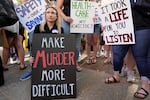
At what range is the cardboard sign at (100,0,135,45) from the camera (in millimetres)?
4074

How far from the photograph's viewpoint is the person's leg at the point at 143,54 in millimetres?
3961

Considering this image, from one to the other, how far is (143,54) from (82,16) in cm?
151

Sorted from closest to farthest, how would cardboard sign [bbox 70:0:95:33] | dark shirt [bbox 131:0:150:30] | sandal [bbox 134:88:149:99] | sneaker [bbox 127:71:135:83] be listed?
dark shirt [bbox 131:0:150:30] → sandal [bbox 134:88:149:99] → sneaker [bbox 127:71:135:83] → cardboard sign [bbox 70:0:95:33]

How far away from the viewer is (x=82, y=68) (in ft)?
18.8

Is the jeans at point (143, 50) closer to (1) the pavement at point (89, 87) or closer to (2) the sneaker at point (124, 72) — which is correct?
(1) the pavement at point (89, 87)

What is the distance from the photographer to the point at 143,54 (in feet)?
13.3

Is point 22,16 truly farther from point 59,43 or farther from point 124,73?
point 124,73

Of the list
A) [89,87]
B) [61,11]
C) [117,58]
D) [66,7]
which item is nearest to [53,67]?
[89,87]

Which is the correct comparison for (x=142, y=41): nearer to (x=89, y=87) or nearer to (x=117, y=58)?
(x=117, y=58)

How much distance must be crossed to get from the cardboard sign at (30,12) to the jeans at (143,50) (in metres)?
Result: 2.06

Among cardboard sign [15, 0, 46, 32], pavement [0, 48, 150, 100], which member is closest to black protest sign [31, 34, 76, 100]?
pavement [0, 48, 150, 100]

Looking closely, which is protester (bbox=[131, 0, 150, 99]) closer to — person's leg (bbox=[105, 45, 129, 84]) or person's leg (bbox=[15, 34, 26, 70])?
person's leg (bbox=[105, 45, 129, 84])

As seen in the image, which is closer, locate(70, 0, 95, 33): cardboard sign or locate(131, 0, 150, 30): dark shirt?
locate(131, 0, 150, 30): dark shirt

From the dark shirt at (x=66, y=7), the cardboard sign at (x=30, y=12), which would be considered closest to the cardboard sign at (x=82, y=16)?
the dark shirt at (x=66, y=7)
